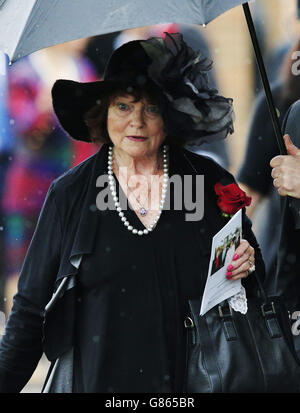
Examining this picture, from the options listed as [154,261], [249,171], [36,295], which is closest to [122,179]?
[154,261]

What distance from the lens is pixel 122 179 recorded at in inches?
122

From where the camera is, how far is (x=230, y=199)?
3.00m

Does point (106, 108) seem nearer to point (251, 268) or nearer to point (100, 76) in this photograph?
point (251, 268)

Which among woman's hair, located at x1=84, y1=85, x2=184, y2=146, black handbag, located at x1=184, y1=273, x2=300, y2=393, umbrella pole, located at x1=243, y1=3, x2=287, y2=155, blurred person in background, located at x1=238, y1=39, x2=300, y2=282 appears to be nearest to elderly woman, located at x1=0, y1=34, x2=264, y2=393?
woman's hair, located at x1=84, y1=85, x2=184, y2=146

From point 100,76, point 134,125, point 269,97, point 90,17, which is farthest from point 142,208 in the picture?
point 100,76

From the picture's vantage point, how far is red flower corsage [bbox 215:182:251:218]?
2.99 meters

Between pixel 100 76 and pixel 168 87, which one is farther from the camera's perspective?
pixel 100 76

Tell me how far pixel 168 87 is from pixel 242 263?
2.69 ft

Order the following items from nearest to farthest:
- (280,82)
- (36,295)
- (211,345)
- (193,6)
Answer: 1. (193,6)
2. (211,345)
3. (36,295)
4. (280,82)

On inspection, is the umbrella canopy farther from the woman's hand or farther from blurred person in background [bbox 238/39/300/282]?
blurred person in background [bbox 238/39/300/282]

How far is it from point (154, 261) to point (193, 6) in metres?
1.05

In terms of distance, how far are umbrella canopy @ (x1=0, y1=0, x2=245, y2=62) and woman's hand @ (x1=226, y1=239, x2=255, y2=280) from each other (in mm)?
1015
